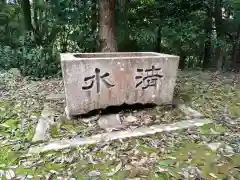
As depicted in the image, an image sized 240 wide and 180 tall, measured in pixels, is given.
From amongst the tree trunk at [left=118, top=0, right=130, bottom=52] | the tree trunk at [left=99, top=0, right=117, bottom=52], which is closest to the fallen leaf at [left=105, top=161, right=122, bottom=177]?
the tree trunk at [left=99, top=0, right=117, bottom=52]

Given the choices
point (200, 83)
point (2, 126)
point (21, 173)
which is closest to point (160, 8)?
point (200, 83)

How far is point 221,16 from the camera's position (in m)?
6.51

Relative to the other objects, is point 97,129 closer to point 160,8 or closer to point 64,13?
point 64,13

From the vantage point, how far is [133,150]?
2385mm

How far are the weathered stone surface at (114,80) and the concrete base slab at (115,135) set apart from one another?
1.76 ft

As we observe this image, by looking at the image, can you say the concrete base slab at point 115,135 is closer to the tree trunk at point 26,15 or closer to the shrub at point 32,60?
the shrub at point 32,60

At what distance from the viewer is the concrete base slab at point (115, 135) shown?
2.45 metres

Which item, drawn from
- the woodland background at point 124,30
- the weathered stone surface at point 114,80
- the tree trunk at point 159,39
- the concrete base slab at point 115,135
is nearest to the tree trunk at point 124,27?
the woodland background at point 124,30

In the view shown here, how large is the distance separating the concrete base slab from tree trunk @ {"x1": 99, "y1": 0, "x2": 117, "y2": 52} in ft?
8.48

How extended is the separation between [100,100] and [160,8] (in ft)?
14.1

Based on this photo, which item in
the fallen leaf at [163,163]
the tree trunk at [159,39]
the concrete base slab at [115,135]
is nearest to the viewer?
the fallen leaf at [163,163]

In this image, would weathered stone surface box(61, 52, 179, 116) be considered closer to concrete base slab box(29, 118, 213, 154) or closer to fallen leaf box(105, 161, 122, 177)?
concrete base slab box(29, 118, 213, 154)

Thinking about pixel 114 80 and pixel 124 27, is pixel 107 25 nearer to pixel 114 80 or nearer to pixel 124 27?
pixel 124 27

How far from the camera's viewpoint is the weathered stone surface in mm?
2896
